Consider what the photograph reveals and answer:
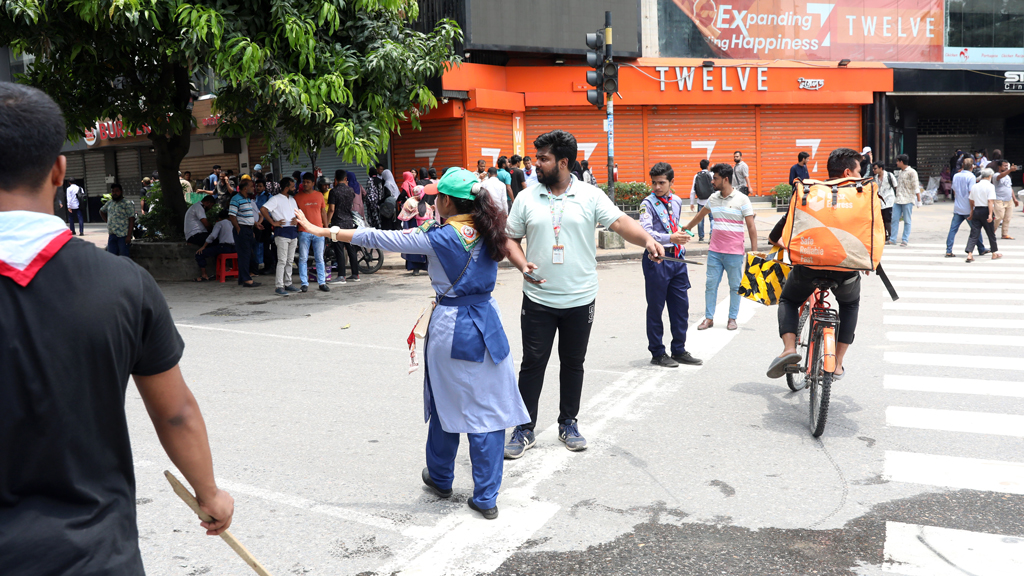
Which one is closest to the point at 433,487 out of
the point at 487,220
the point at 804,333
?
the point at 487,220

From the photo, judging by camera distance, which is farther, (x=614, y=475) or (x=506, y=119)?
(x=506, y=119)

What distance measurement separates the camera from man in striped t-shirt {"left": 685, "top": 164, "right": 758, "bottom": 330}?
28.8ft

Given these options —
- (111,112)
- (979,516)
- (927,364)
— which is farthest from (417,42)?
(979,516)

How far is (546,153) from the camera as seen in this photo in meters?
5.27

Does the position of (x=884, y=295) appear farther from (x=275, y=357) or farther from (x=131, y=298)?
(x=131, y=298)

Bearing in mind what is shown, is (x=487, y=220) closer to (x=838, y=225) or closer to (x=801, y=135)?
(x=838, y=225)

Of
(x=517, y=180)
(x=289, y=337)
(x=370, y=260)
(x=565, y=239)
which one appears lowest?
(x=289, y=337)

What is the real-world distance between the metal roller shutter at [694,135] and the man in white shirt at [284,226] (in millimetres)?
15334

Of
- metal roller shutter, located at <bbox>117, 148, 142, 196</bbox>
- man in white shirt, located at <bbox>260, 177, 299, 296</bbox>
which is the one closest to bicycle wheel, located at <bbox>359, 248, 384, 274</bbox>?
man in white shirt, located at <bbox>260, 177, 299, 296</bbox>

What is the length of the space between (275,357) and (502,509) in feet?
15.0

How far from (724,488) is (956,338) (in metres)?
5.32

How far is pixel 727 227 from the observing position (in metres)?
8.85

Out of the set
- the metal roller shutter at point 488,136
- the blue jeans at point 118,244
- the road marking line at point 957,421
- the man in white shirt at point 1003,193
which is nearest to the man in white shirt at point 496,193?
the road marking line at point 957,421

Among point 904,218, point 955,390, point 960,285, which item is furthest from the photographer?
point 904,218
